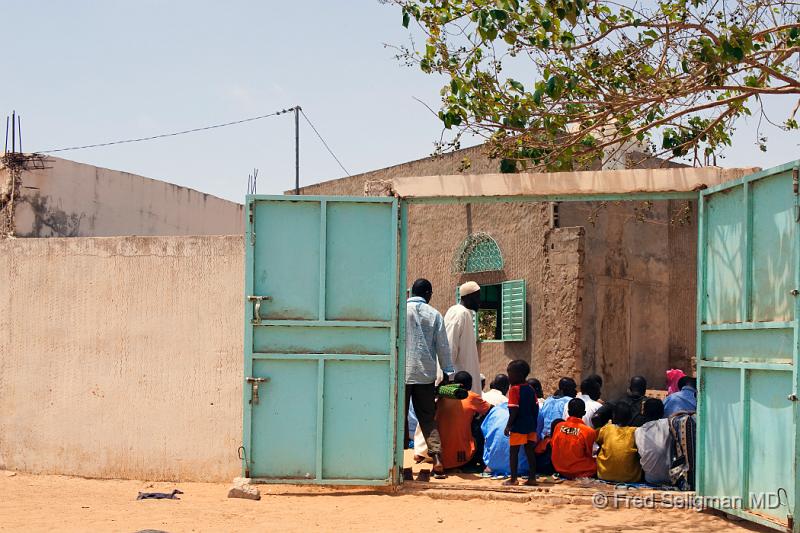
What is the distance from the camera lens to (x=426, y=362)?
7371 mm

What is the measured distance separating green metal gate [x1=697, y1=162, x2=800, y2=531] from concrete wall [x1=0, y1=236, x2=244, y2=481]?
3729 mm

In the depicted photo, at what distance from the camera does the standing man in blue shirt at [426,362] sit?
7.35 meters

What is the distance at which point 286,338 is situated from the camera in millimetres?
7012

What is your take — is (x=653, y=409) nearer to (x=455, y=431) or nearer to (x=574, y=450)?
(x=574, y=450)

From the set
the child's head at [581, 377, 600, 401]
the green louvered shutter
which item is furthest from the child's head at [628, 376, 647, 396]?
the green louvered shutter

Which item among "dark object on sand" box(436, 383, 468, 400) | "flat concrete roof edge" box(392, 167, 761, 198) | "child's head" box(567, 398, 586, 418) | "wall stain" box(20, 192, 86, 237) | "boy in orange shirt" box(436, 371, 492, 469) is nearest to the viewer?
"flat concrete roof edge" box(392, 167, 761, 198)

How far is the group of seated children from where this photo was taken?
22.9 ft

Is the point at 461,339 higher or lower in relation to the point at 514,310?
lower

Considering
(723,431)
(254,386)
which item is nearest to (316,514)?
(254,386)

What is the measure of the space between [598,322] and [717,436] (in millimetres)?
6219

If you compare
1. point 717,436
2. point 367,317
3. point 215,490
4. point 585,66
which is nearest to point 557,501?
point 717,436

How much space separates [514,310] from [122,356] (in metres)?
6.45

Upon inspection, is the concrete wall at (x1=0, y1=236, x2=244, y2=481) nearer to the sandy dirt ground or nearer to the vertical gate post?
the sandy dirt ground

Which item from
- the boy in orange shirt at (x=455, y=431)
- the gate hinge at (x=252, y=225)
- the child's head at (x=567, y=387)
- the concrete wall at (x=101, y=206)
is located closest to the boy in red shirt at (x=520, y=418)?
the boy in orange shirt at (x=455, y=431)
